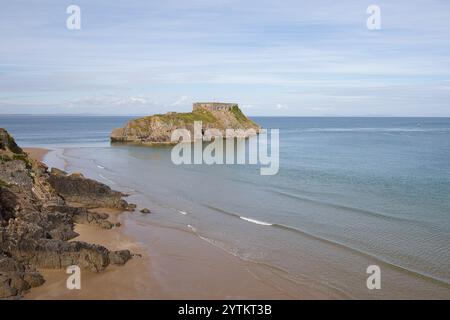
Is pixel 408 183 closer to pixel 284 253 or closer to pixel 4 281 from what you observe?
pixel 284 253

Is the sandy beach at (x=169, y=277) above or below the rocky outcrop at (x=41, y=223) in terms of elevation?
below

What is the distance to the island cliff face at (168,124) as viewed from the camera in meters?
102

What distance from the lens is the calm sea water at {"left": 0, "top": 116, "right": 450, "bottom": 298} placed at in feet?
68.3

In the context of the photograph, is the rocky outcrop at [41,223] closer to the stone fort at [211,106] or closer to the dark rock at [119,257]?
the dark rock at [119,257]

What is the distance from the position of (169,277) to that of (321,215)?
45.3 feet

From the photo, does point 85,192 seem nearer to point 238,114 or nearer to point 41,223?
point 41,223

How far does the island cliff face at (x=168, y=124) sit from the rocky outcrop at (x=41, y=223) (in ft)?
214

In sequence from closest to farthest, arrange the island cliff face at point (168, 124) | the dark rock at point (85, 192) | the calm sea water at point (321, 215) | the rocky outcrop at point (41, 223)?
the rocky outcrop at point (41, 223) → the calm sea water at point (321, 215) → the dark rock at point (85, 192) → the island cliff face at point (168, 124)

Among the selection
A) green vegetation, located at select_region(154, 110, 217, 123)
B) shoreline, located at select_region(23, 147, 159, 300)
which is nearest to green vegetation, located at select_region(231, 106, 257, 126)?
green vegetation, located at select_region(154, 110, 217, 123)

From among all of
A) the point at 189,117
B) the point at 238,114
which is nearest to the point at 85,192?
the point at 189,117

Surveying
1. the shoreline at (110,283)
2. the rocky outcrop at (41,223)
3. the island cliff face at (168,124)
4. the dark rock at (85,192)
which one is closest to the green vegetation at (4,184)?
the rocky outcrop at (41,223)

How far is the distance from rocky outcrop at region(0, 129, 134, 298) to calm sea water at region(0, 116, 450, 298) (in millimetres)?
5062

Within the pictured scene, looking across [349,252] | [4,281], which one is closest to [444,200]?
[349,252]
